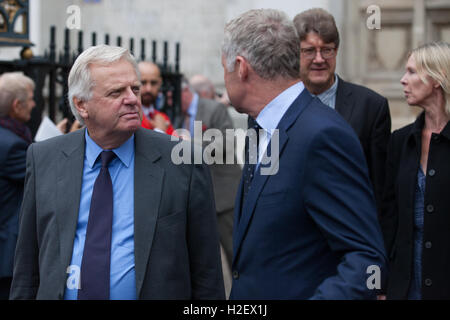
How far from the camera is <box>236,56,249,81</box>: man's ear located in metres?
2.64

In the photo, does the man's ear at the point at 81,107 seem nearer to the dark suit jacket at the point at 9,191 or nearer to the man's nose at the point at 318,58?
the man's nose at the point at 318,58

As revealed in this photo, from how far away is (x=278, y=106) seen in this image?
2600 millimetres

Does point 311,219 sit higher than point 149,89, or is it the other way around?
point 149,89

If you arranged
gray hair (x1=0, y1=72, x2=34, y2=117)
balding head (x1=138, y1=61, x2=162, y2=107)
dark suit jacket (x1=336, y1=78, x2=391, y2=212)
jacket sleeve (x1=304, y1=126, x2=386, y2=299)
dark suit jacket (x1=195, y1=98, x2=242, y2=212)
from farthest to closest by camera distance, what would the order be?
dark suit jacket (x1=195, y1=98, x2=242, y2=212), balding head (x1=138, y1=61, x2=162, y2=107), gray hair (x1=0, y1=72, x2=34, y2=117), dark suit jacket (x1=336, y1=78, x2=391, y2=212), jacket sleeve (x1=304, y1=126, x2=386, y2=299)

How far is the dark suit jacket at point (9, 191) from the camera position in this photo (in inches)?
194

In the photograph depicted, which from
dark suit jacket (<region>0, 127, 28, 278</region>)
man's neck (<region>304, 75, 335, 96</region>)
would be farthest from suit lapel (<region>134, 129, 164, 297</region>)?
dark suit jacket (<region>0, 127, 28, 278</region>)

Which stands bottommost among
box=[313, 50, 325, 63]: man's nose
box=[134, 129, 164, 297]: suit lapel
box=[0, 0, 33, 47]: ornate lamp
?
box=[134, 129, 164, 297]: suit lapel

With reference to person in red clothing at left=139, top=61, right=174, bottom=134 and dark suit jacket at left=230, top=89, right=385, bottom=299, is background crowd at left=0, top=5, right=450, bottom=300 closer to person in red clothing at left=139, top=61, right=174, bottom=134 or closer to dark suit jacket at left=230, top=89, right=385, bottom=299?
dark suit jacket at left=230, top=89, right=385, bottom=299

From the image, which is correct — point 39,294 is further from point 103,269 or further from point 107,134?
point 107,134

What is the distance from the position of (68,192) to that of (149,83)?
3227 millimetres

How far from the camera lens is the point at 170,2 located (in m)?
10.7

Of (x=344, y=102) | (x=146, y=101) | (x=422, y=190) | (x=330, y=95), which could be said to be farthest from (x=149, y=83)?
(x=422, y=190)

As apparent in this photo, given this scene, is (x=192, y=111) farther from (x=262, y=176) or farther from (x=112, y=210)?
(x=262, y=176)

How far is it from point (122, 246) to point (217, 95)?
23.4 ft
